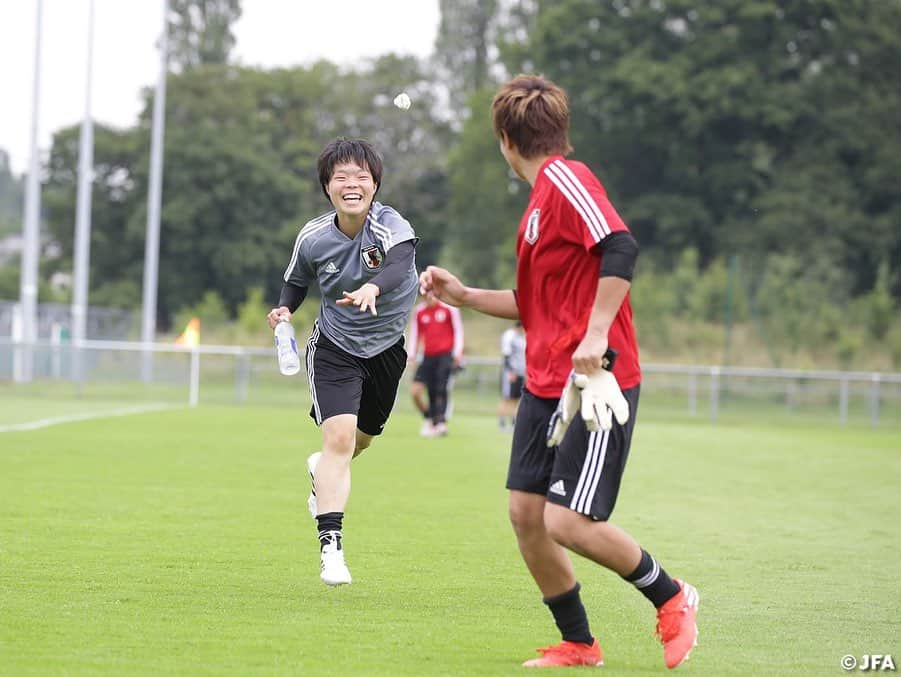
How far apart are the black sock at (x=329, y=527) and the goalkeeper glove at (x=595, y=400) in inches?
90.0

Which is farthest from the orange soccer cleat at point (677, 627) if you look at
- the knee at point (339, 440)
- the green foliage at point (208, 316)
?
the green foliage at point (208, 316)

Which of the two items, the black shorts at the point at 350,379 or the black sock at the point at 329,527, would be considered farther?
the black shorts at the point at 350,379

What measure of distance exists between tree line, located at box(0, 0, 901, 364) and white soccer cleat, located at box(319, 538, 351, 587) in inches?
1316

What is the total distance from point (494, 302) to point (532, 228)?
18.9 inches

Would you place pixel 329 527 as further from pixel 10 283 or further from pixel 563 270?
pixel 10 283

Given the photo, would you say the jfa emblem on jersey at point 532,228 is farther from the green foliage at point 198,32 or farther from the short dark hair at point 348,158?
the green foliage at point 198,32

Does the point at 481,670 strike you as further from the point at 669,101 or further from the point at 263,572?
the point at 669,101

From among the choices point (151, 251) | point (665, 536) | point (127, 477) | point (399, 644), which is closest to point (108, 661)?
point (399, 644)

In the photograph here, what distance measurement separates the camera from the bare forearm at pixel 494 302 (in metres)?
5.68

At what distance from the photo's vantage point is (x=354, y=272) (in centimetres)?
745

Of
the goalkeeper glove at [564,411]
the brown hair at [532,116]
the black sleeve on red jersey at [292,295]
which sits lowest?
the goalkeeper glove at [564,411]

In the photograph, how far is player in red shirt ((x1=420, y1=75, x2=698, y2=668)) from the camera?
5113mm

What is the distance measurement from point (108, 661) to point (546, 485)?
171cm

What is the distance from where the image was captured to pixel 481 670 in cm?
535
